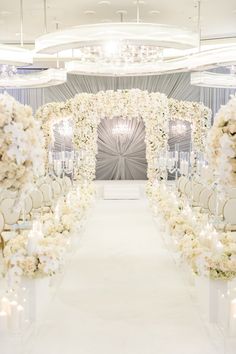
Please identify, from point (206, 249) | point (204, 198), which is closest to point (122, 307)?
point (206, 249)

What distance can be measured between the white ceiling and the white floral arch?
4.09 meters

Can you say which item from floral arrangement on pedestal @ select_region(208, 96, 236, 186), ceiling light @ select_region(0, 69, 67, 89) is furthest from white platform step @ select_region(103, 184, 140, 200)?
floral arrangement on pedestal @ select_region(208, 96, 236, 186)

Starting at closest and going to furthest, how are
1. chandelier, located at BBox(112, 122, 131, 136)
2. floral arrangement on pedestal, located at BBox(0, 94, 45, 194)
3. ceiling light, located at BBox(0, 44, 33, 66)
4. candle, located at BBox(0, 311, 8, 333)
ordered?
floral arrangement on pedestal, located at BBox(0, 94, 45, 194) → candle, located at BBox(0, 311, 8, 333) → ceiling light, located at BBox(0, 44, 33, 66) → chandelier, located at BBox(112, 122, 131, 136)

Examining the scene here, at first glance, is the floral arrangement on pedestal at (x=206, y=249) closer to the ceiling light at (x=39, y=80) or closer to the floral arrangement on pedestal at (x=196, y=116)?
the ceiling light at (x=39, y=80)

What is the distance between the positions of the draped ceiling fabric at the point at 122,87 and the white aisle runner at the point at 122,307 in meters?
10.6

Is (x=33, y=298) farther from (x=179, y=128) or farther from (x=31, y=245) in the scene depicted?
(x=179, y=128)

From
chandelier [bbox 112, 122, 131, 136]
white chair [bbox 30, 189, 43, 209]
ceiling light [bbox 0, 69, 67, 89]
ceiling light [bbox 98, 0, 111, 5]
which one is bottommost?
white chair [bbox 30, 189, 43, 209]

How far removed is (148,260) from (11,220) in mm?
2482

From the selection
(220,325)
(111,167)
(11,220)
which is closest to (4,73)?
(11,220)

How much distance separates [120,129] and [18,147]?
1612 cm

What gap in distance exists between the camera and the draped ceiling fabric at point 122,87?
18.8 meters

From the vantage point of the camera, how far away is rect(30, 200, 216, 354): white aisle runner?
4668 millimetres

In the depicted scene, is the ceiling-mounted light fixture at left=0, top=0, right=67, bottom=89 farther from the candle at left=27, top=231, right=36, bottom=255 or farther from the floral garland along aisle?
the candle at left=27, top=231, right=36, bottom=255

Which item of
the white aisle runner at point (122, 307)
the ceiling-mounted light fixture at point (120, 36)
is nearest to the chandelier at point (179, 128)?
the white aisle runner at point (122, 307)
